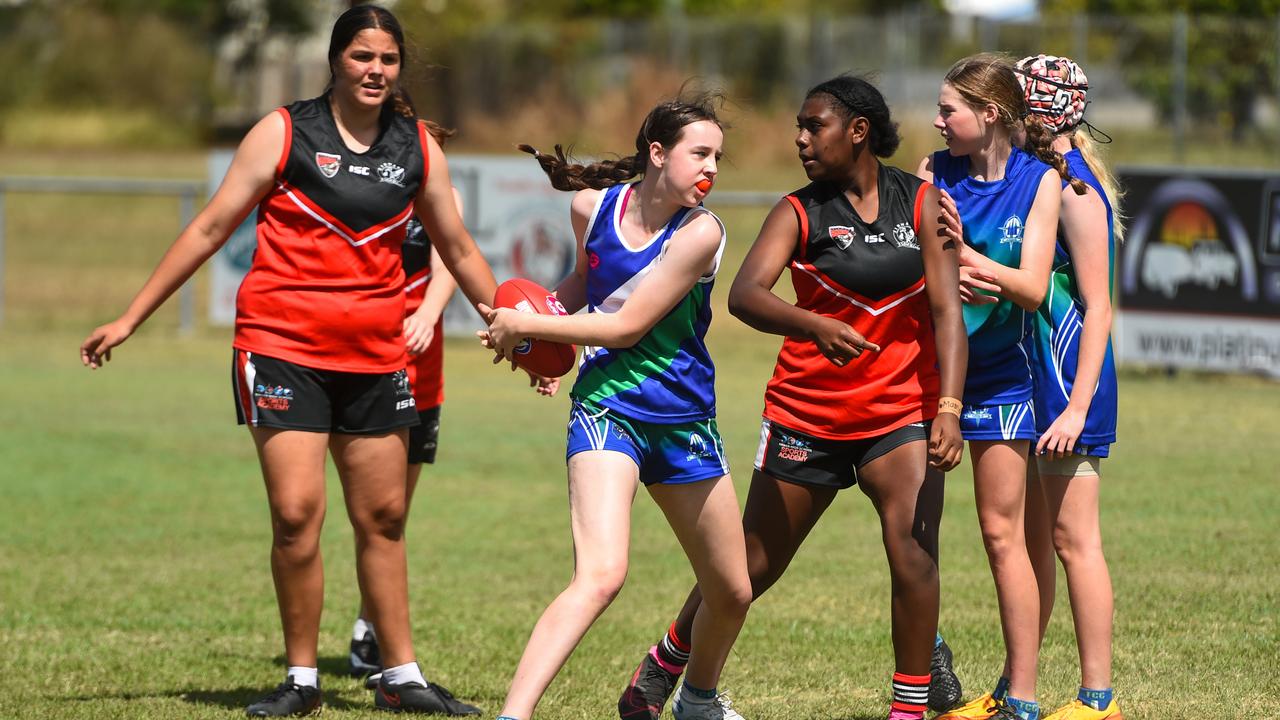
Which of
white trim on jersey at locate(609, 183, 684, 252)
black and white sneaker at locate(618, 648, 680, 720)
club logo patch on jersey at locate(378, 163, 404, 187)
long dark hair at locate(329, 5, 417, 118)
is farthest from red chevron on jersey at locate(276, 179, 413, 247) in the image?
black and white sneaker at locate(618, 648, 680, 720)

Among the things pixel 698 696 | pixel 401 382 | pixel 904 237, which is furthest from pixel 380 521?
pixel 904 237

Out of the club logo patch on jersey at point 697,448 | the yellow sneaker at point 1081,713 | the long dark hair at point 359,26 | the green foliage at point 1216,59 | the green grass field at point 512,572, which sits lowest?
the green grass field at point 512,572

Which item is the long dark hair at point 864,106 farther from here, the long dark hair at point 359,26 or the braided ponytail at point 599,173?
the long dark hair at point 359,26

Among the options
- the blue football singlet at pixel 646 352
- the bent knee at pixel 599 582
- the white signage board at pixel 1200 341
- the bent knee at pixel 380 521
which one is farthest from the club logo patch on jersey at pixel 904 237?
the white signage board at pixel 1200 341

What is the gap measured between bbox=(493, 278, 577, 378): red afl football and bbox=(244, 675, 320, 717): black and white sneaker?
1.50 meters

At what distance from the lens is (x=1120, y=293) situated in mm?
15242

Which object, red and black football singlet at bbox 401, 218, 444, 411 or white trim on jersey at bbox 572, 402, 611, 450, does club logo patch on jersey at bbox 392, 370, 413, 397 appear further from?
white trim on jersey at bbox 572, 402, 611, 450

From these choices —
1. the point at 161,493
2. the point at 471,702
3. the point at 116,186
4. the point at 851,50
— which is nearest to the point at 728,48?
the point at 851,50

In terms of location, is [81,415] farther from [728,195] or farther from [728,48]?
[728,48]

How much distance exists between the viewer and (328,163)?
574 cm

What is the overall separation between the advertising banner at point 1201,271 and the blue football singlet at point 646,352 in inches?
409

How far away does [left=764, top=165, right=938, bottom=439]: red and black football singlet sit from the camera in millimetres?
5207

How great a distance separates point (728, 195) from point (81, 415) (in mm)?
7010

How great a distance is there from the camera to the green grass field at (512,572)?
248 inches
